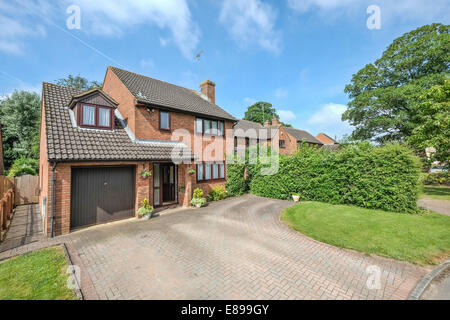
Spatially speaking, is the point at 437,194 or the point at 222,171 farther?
the point at 437,194

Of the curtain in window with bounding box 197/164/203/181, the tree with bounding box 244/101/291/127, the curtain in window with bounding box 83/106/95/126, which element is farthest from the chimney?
the tree with bounding box 244/101/291/127

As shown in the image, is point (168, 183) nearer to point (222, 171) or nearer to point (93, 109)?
point (222, 171)

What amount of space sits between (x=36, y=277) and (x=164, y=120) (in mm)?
9388

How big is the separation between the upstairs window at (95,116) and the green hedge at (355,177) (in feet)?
38.1

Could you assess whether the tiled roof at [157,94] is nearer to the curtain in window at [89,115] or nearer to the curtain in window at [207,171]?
the curtain in window at [89,115]

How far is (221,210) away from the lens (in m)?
11.3

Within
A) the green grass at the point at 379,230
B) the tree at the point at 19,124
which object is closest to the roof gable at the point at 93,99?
the green grass at the point at 379,230

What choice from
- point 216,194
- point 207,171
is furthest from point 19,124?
point 216,194

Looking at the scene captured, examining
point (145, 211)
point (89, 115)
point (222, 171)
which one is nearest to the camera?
point (145, 211)

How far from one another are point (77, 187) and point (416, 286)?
11.6m

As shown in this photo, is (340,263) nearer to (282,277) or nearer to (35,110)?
(282,277)

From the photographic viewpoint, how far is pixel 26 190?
1349 cm

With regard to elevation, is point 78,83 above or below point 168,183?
above
